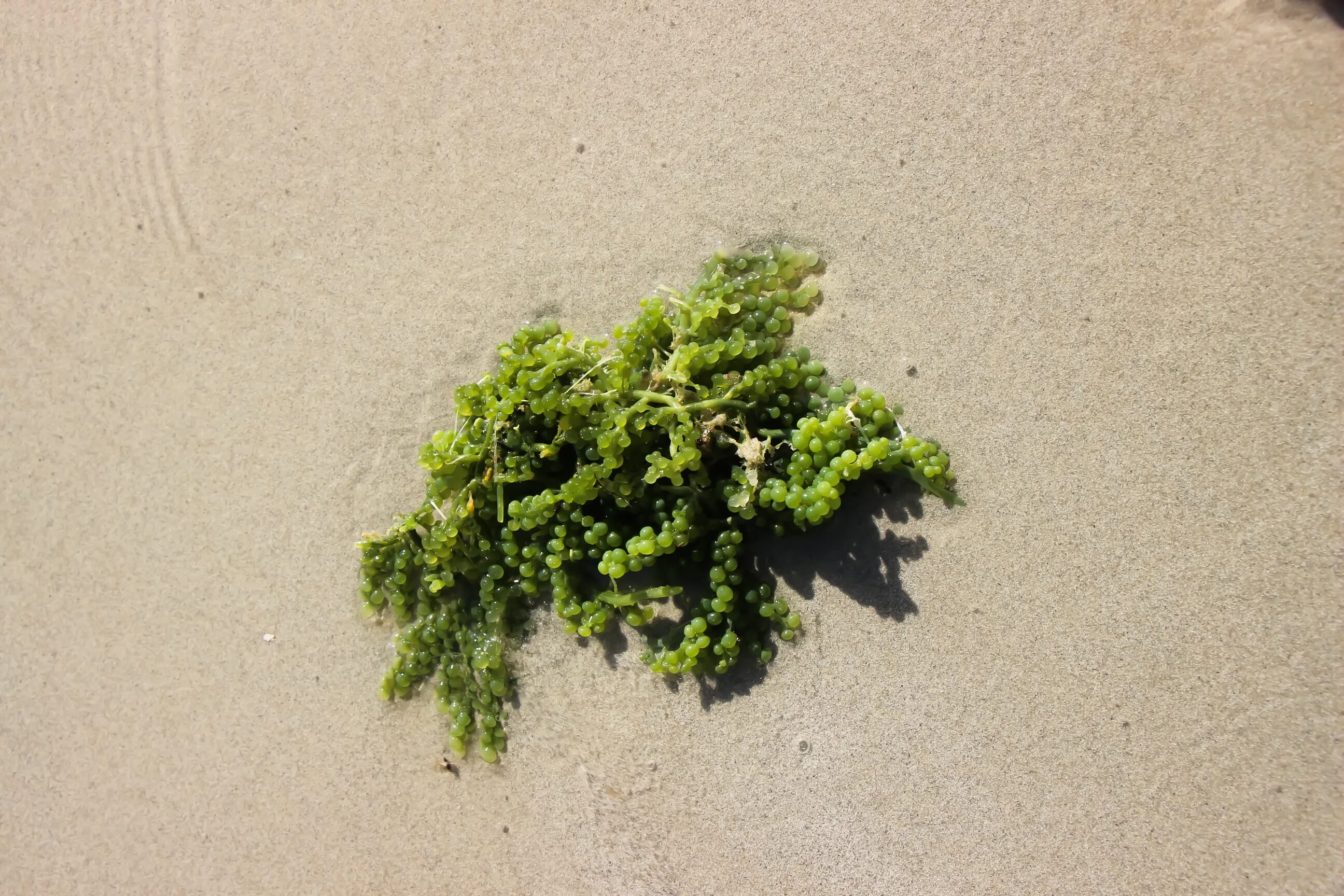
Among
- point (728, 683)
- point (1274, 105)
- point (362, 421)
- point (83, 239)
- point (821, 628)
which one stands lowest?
point (728, 683)

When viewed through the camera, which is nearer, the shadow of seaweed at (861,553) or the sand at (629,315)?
the sand at (629,315)

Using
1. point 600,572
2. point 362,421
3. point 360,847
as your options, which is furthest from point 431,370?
point 360,847

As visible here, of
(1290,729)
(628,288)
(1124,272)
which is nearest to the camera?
(1290,729)

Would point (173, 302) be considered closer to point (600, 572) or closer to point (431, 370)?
point (431, 370)

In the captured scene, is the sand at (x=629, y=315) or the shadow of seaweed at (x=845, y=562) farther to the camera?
the shadow of seaweed at (x=845, y=562)

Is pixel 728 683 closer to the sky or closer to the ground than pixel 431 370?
closer to the ground
